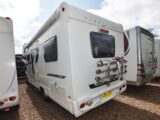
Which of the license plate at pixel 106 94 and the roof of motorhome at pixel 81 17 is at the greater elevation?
the roof of motorhome at pixel 81 17

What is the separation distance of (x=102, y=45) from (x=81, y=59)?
0.90 m

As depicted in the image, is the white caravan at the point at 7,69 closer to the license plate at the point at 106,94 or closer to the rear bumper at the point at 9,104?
the rear bumper at the point at 9,104

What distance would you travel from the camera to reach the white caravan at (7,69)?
9.42 ft

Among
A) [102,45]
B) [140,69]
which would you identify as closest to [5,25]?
[102,45]

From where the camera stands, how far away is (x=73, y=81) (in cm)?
253

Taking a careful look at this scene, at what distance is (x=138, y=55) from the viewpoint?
14.9 ft

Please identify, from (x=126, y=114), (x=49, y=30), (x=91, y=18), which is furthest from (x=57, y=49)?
(x=126, y=114)

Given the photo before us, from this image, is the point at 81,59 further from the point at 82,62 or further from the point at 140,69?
the point at 140,69

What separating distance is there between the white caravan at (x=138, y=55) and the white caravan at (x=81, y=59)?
48.0 inches

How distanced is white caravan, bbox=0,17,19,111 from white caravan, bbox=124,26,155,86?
411 centimetres

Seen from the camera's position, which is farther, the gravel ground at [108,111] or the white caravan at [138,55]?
the white caravan at [138,55]

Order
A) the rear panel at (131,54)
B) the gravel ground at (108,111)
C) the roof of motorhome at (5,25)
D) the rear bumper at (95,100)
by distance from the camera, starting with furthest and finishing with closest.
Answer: the rear panel at (131,54) → the gravel ground at (108,111) → the roof of motorhome at (5,25) → the rear bumper at (95,100)

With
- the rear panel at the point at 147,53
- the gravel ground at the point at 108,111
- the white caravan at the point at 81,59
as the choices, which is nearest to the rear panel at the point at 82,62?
the white caravan at the point at 81,59

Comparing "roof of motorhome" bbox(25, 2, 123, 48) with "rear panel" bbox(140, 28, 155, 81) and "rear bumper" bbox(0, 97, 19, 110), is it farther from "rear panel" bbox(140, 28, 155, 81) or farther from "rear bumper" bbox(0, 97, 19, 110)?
"rear bumper" bbox(0, 97, 19, 110)
